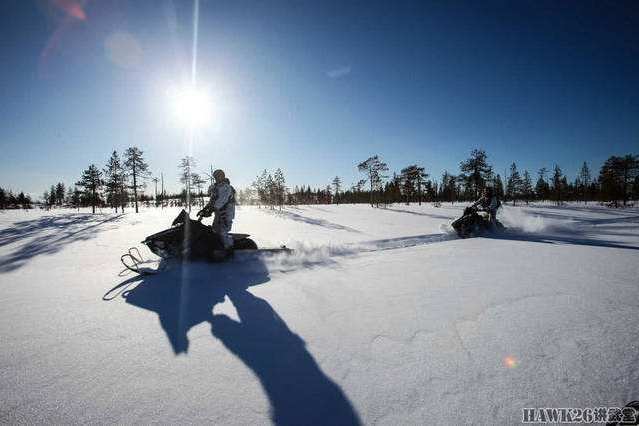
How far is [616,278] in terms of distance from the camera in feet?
14.4

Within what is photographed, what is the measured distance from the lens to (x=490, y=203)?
11.6m

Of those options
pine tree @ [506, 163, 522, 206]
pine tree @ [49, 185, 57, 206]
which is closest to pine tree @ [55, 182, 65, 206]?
pine tree @ [49, 185, 57, 206]

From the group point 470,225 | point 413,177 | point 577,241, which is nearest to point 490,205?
point 470,225

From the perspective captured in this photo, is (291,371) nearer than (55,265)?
Yes

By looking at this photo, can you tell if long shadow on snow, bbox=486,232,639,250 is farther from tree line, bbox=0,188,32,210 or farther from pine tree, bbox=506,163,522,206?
tree line, bbox=0,188,32,210

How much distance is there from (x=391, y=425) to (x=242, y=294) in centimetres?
305

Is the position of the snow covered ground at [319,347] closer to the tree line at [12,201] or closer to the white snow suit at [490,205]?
the white snow suit at [490,205]

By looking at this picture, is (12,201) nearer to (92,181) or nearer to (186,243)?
(92,181)

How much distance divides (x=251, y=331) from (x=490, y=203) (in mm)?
12099

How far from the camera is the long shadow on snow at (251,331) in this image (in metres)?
1.80

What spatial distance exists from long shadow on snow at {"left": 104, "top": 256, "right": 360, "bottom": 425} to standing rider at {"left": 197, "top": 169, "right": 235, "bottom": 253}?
85 cm

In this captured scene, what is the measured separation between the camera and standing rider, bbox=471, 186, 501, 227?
11.6 meters

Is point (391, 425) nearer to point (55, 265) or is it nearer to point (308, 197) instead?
point (55, 265)

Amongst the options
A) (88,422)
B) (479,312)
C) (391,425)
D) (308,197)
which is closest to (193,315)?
(88,422)
